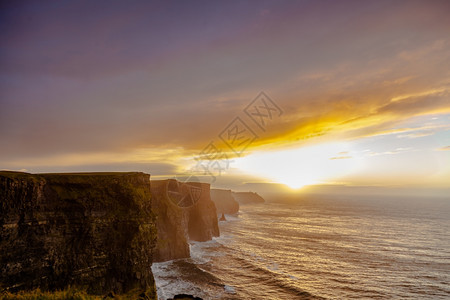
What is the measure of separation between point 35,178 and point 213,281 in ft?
95.0

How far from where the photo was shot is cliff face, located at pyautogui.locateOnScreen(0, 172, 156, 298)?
1989cm

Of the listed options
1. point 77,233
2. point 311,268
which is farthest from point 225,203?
point 77,233

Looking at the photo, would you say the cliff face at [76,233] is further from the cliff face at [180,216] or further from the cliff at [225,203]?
the cliff at [225,203]

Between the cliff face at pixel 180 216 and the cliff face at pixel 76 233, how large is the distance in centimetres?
1193

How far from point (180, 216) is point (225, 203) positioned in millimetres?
87930

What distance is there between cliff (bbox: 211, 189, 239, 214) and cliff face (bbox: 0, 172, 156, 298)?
341 ft

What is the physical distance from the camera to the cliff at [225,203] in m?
130

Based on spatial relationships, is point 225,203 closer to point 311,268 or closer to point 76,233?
point 311,268

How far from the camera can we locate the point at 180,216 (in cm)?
4884

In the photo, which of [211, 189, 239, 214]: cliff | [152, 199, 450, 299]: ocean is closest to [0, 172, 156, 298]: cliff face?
[152, 199, 450, 299]: ocean

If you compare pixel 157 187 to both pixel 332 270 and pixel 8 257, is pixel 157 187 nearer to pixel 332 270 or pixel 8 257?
pixel 8 257

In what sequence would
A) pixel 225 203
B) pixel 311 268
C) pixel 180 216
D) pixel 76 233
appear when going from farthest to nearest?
pixel 225 203 < pixel 180 216 < pixel 311 268 < pixel 76 233

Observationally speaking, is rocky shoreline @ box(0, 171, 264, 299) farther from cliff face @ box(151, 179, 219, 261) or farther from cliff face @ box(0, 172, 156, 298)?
cliff face @ box(151, 179, 219, 261)

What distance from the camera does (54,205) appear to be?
22547 millimetres
